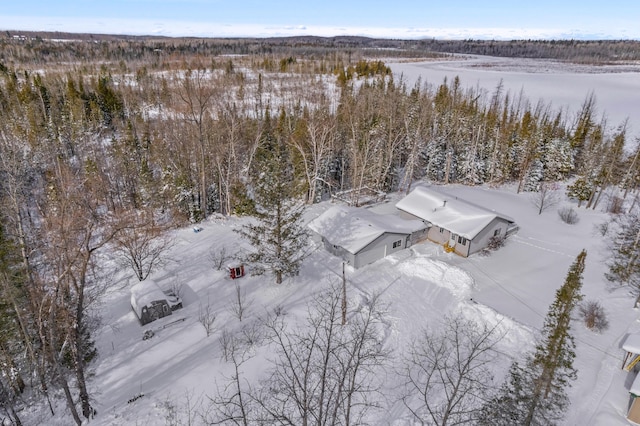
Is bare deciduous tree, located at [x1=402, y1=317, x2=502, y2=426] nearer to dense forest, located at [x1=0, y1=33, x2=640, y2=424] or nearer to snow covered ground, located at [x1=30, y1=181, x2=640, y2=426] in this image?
snow covered ground, located at [x1=30, y1=181, x2=640, y2=426]

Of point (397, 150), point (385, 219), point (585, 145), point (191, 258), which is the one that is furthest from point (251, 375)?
point (585, 145)

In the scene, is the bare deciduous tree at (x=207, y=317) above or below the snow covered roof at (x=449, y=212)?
below

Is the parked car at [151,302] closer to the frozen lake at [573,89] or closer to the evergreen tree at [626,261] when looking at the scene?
the evergreen tree at [626,261]

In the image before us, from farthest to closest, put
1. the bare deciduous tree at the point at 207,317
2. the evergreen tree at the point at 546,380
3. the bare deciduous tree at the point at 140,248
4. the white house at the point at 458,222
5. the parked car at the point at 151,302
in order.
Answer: the white house at the point at 458,222 < the bare deciduous tree at the point at 140,248 < the parked car at the point at 151,302 < the bare deciduous tree at the point at 207,317 < the evergreen tree at the point at 546,380

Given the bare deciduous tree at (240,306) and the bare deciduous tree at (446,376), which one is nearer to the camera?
the bare deciduous tree at (446,376)

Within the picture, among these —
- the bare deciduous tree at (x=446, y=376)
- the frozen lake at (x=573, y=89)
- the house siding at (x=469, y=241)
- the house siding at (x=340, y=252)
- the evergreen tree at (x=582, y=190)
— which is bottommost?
the bare deciduous tree at (x=446, y=376)

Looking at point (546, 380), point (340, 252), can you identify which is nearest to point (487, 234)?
point (340, 252)

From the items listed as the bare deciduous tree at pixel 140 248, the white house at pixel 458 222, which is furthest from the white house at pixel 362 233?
the bare deciduous tree at pixel 140 248

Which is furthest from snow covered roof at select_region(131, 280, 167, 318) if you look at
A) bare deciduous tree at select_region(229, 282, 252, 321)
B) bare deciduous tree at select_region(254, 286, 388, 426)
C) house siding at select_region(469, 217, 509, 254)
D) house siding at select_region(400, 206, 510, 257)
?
house siding at select_region(469, 217, 509, 254)
